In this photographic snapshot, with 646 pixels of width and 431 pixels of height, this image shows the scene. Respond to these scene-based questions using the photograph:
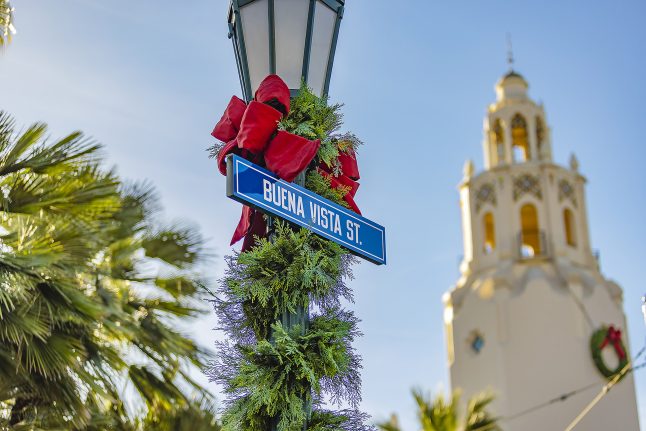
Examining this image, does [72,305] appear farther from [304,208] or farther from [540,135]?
[540,135]

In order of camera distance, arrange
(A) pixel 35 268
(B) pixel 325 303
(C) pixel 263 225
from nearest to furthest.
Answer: (B) pixel 325 303 → (C) pixel 263 225 → (A) pixel 35 268

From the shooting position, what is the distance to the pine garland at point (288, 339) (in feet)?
10.2

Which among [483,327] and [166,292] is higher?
[483,327]

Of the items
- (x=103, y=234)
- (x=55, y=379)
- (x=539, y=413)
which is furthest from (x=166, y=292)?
(x=539, y=413)

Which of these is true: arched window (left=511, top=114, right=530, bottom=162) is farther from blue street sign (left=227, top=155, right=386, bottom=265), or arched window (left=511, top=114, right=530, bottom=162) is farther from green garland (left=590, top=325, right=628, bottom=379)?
blue street sign (left=227, top=155, right=386, bottom=265)

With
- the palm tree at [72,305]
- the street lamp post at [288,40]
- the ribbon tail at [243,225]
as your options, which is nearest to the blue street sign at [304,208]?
the ribbon tail at [243,225]

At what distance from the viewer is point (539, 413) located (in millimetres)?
30406

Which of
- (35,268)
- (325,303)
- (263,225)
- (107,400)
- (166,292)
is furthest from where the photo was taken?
(166,292)

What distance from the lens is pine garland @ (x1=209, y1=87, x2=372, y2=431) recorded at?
10.2 ft

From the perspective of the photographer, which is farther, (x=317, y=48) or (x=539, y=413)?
(x=539, y=413)

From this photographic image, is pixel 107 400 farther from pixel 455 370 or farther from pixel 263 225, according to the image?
pixel 455 370

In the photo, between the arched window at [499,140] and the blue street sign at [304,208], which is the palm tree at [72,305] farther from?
the arched window at [499,140]

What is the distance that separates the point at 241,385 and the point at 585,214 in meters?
32.5

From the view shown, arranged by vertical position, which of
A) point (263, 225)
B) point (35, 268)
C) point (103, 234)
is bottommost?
point (263, 225)
